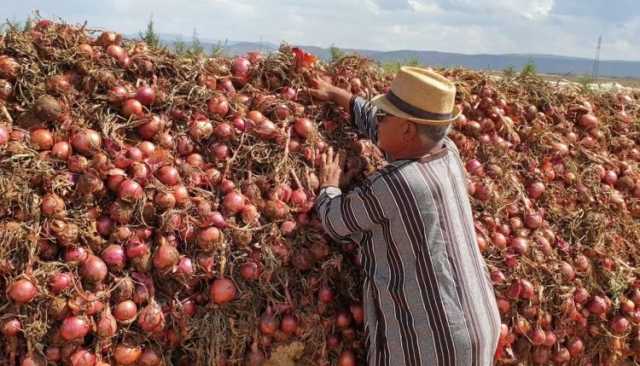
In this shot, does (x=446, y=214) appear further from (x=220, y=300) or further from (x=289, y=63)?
(x=289, y=63)

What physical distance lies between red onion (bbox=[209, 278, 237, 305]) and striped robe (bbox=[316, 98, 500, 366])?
52cm

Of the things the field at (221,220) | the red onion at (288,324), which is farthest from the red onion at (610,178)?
the red onion at (288,324)

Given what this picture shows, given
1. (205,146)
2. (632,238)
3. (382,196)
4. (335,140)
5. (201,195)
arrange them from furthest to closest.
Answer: (632,238) → (335,140) → (205,146) → (201,195) → (382,196)

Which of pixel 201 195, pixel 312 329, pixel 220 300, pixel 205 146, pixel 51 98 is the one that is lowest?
pixel 312 329

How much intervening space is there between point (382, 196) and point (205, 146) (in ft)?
3.23

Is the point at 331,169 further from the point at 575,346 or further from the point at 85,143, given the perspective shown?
the point at 575,346

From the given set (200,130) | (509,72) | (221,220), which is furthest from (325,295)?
(509,72)

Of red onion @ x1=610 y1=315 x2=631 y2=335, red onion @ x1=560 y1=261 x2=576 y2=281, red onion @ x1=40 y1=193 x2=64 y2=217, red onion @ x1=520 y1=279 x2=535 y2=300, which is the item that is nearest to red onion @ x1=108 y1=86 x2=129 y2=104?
red onion @ x1=40 y1=193 x2=64 y2=217

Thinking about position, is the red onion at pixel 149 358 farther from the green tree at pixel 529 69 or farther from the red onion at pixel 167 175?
the green tree at pixel 529 69

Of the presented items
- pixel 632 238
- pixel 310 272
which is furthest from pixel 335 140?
pixel 632 238

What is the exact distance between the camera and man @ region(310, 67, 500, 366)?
7.66 ft

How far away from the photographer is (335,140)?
3.15 meters

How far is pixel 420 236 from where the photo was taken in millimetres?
2336

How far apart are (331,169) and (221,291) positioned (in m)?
0.77
